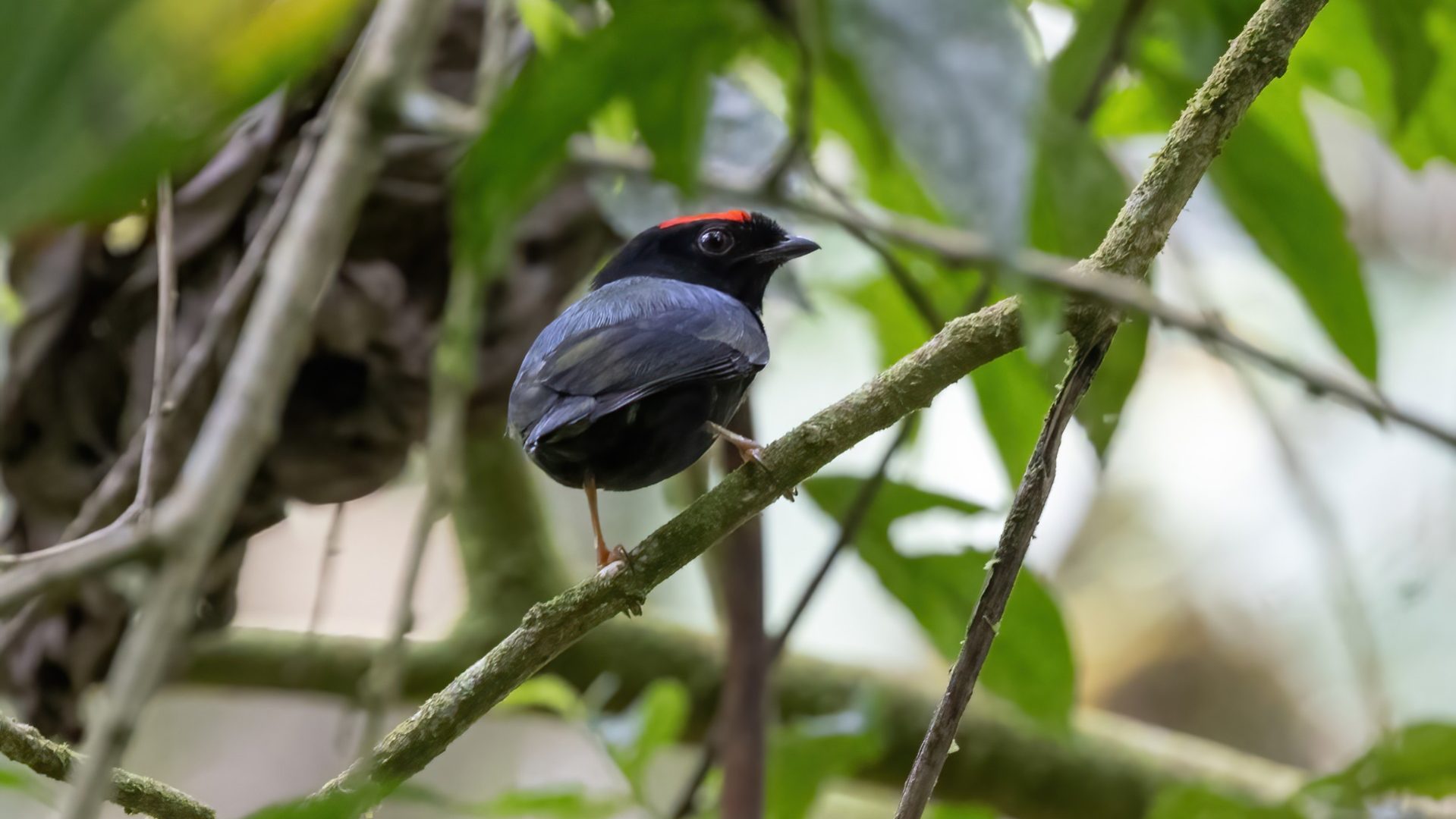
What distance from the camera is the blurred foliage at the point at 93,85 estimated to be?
82cm

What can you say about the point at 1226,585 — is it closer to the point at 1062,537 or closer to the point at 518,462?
the point at 1062,537

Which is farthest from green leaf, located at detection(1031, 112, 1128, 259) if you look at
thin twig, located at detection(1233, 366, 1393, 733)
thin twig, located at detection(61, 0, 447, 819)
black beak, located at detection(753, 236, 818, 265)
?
thin twig, located at detection(61, 0, 447, 819)

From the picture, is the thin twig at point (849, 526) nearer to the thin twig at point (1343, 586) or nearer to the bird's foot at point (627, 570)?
the thin twig at point (1343, 586)

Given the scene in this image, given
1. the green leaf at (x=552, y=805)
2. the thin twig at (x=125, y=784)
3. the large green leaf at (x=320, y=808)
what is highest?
the green leaf at (x=552, y=805)

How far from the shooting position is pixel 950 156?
3.26 ft

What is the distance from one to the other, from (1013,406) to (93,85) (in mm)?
1864

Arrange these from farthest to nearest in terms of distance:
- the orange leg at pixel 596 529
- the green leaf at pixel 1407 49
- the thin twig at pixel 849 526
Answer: the thin twig at pixel 849 526 < the green leaf at pixel 1407 49 < the orange leg at pixel 596 529

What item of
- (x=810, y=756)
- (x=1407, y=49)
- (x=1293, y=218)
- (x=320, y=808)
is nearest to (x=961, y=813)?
(x=810, y=756)

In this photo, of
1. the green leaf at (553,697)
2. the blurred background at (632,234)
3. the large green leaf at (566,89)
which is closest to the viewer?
the blurred background at (632,234)

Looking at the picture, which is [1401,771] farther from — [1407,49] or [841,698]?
[841,698]

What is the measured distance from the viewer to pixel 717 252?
9.19 feet

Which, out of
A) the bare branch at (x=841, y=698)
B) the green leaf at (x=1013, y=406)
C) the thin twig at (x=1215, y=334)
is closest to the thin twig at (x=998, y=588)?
the thin twig at (x=1215, y=334)

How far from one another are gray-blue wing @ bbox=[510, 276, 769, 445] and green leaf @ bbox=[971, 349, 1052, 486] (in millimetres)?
489

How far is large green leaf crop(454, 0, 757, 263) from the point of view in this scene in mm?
1658
